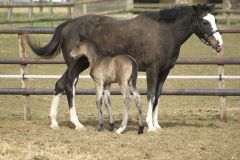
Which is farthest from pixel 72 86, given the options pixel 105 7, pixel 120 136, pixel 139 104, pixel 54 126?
pixel 105 7

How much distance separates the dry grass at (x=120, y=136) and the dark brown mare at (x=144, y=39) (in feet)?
2.11

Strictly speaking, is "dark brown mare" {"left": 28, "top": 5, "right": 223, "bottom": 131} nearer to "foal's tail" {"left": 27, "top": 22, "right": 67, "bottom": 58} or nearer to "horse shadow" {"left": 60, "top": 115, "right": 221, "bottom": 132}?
"foal's tail" {"left": 27, "top": 22, "right": 67, "bottom": 58}

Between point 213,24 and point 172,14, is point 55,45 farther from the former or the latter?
point 213,24

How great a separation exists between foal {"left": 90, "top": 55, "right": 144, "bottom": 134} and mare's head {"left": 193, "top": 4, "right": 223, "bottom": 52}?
1.28 m

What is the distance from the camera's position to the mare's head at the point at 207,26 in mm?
9062

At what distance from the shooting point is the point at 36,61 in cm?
1072

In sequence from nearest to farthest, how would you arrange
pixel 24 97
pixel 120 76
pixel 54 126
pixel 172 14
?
pixel 120 76, pixel 172 14, pixel 54 126, pixel 24 97

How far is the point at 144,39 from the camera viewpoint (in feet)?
29.8

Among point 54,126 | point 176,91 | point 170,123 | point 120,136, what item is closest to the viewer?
point 120,136

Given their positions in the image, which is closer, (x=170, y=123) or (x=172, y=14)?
(x=172, y=14)

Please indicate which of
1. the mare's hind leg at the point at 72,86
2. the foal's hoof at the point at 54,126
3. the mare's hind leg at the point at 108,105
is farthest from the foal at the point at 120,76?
the foal's hoof at the point at 54,126

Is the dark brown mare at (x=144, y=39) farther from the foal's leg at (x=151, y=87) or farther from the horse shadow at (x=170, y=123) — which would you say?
the horse shadow at (x=170, y=123)

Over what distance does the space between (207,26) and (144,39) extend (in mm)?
1005

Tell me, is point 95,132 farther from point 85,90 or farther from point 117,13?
point 117,13
